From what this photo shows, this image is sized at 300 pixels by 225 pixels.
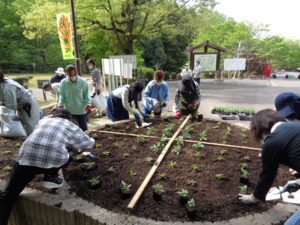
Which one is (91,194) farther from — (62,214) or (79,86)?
(79,86)

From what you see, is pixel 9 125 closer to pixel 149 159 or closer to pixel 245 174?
pixel 149 159

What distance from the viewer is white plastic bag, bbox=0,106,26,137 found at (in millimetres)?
3795

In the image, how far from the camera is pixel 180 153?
315cm

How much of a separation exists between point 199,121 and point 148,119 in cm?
112

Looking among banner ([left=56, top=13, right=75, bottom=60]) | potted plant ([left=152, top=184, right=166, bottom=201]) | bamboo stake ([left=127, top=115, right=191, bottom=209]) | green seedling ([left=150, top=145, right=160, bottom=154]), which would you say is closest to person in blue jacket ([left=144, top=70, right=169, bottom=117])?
bamboo stake ([left=127, top=115, right=191, bottom=209])

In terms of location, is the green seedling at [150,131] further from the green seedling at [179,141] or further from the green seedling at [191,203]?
the green seedling at [191,203]

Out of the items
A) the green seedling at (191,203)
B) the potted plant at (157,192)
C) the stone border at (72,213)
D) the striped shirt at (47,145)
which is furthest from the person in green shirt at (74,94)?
the green seedling at (191,203)

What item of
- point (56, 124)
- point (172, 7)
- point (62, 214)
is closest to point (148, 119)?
point (56, 124)

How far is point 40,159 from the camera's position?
2213 millimetres

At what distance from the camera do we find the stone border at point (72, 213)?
1833mm

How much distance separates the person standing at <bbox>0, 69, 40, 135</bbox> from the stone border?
6.42 ft

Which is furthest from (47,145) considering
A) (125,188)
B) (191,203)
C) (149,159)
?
(191,203)

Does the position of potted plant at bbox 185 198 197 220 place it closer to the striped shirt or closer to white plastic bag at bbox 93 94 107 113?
the striped shirt

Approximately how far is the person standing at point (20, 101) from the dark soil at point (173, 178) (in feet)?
4.71
